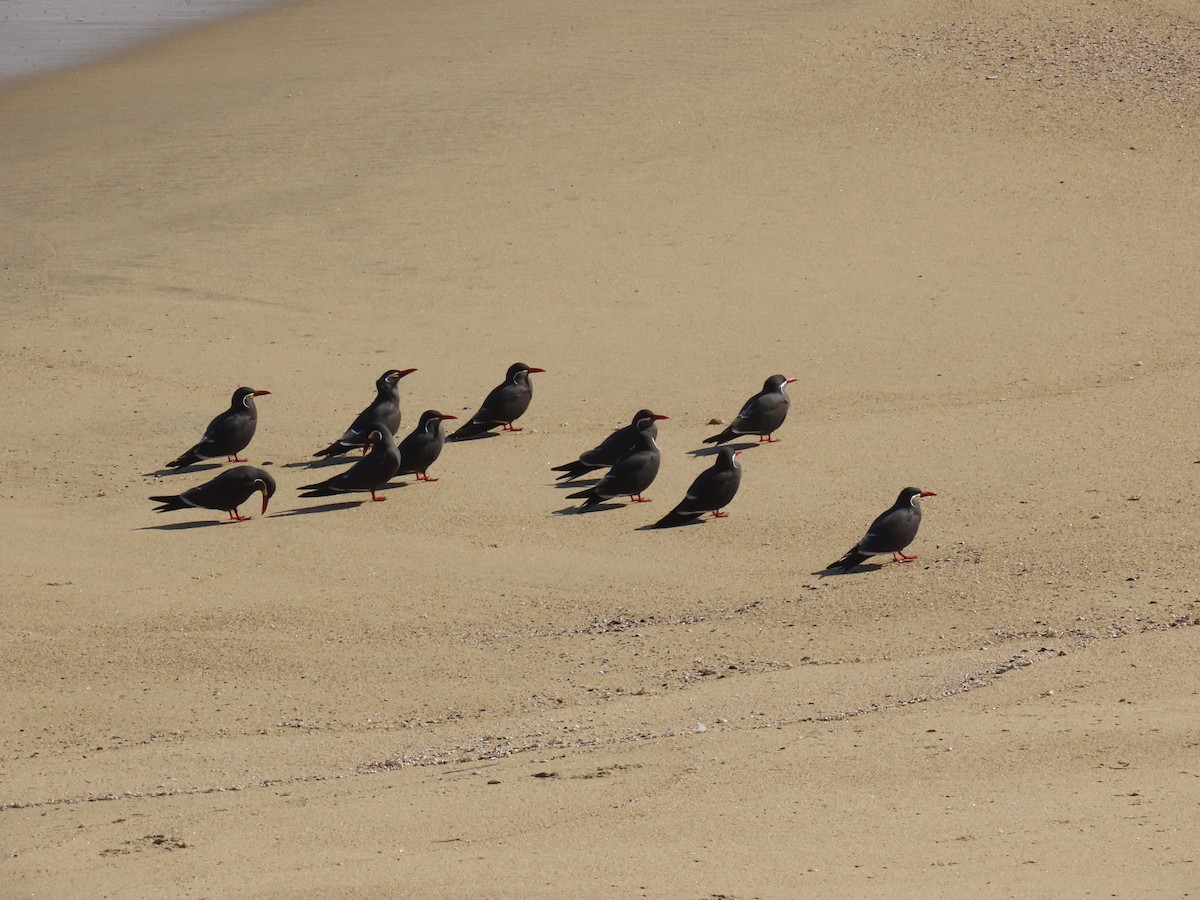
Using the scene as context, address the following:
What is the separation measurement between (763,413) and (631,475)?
1503mm

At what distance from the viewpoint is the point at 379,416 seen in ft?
43.7

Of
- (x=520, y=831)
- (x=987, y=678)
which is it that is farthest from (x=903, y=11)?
(x=520, y=831)

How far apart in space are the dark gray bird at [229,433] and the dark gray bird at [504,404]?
1.65 metres

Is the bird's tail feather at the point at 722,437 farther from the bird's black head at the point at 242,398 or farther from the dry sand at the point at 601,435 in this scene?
Answer: the bird's black head at the point at 242,398

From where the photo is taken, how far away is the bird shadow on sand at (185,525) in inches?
467

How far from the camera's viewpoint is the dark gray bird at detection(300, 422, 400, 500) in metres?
12.3

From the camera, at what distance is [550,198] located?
63.5 ft

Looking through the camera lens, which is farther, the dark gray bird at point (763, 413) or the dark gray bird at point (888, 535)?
the dark gray bird at point (763, 413)

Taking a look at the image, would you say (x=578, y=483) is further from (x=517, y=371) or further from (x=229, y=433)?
(x=229, y=433)

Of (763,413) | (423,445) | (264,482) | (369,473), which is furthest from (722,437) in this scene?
(264,482)

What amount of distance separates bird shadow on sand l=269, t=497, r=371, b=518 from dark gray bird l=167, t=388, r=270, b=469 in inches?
42.8

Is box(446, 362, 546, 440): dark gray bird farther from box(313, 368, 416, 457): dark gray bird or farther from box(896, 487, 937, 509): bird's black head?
box(896, 487, 937, 509): bird's black head

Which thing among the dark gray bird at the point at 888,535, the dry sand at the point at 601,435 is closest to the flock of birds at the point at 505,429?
the dark gray bird at the point at 888,535

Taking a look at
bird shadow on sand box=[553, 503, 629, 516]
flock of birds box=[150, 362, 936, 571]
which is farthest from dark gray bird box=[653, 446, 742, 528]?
bird shadow on sand box=[553, 503, 629, 516]
